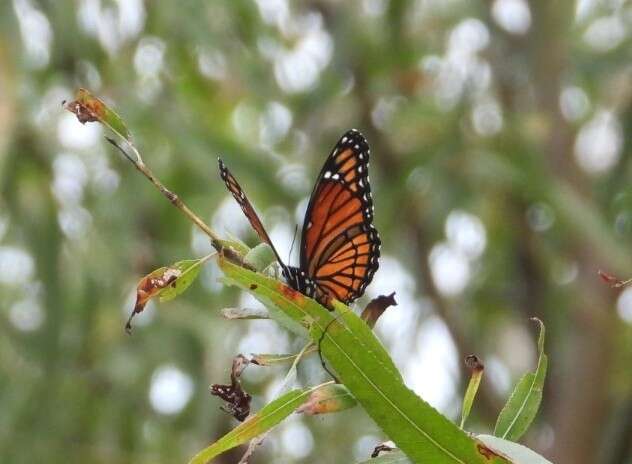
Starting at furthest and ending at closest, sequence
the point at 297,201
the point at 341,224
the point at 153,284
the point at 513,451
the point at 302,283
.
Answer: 1. the point at 297,201
2. the point at 341,224
3. the point at 302,283
4. the point at 153,284
5. the point at 513,451

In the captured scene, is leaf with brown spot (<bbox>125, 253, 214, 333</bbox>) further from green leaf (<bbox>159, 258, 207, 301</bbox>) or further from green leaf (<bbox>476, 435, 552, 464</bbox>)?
green leaf (<bbox>476, 435, 552, 464</bbox>)

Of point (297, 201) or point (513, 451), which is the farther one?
point (297, 201)

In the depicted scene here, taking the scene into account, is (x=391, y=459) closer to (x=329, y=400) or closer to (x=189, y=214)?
(x=329, y=400)

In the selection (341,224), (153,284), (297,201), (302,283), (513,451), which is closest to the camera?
(513,451)

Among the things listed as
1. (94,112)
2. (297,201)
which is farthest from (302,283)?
(297,201)

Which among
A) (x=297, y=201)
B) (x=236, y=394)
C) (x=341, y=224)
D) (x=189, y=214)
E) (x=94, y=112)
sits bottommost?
(x=236, y=394)

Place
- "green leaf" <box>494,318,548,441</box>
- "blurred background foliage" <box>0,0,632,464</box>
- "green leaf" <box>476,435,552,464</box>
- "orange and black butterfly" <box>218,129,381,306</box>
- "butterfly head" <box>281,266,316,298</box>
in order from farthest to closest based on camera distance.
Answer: "blurred background foliage" <box>0,0,632,464</box> → "orange and black butterfly" <box>218,129,381,306</box> → "butterfly head" <box>281,266,316,298</box> → "green leaf" <box>494,318,548,441</box> → "green leaf" <box>476,435,552,464</box>

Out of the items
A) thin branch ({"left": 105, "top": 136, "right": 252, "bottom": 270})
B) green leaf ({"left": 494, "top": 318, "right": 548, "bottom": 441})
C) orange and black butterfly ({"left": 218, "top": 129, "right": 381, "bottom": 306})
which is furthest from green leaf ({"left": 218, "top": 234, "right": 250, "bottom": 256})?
orange and black butterfly ({"left": 218, "top": 129, "right": 381, "bottom": 306})
